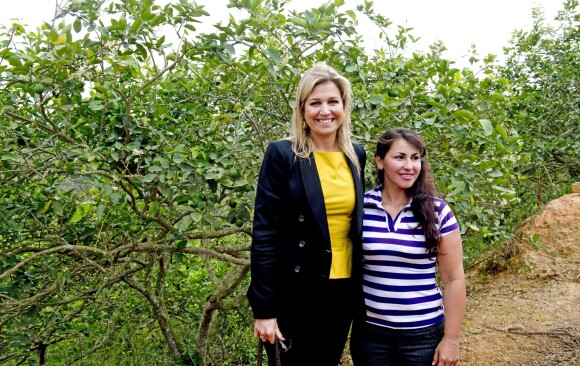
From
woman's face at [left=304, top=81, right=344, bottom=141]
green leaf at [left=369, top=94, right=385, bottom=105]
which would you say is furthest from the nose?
green leaf at [left=369, top=94, right=385, bottom=105]

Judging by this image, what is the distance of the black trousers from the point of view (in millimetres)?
2098

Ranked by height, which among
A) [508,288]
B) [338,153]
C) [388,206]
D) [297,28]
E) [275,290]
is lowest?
[508,288]

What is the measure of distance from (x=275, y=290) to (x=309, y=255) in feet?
0.59

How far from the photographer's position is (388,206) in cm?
218

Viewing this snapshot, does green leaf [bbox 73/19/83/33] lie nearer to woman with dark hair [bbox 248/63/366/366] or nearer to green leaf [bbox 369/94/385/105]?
woman with dark hair [bbox 248/63/366/366]

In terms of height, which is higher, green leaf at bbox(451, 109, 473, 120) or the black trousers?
green leaf at bbox(451, 109, 473, 120)

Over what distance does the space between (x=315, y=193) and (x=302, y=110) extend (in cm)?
33

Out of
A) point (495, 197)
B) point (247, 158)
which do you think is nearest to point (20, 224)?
point (247, 158)

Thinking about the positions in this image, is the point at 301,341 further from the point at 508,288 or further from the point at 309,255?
the point at 508,288

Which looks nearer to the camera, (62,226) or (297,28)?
(297,28)

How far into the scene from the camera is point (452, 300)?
209 cm

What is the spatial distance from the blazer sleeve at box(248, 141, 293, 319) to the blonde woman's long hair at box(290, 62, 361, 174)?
0.24ft

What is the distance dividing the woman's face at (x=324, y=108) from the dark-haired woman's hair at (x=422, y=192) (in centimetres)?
24

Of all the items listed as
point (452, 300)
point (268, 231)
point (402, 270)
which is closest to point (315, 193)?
point (268, 231)
